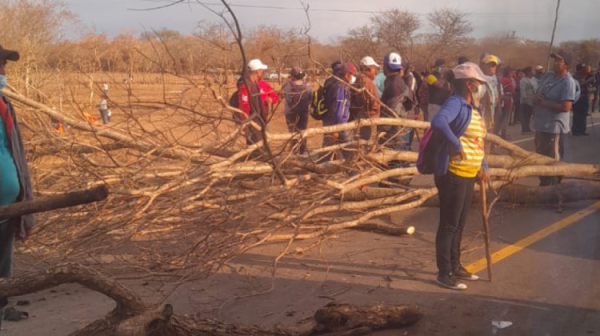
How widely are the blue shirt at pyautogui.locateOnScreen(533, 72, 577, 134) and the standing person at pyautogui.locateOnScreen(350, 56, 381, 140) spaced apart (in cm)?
229

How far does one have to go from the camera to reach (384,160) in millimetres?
6402

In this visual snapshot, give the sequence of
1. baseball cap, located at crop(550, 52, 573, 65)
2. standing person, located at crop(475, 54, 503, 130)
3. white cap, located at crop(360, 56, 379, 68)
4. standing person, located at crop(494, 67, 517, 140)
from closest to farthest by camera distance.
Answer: standing person, located at crop(475, 54, 503, 130), baseball cap, located at crop(550, 52, 573, 65), white cap, located at crop(360, 56, 379, 68), standing person, located at crop(494, 67, 517, 140)

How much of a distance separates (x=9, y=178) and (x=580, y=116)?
46.1 feet

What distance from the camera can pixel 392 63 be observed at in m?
8.50

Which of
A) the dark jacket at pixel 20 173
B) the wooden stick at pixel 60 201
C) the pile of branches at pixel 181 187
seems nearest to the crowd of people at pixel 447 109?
the pile of branches at pixel 181 187

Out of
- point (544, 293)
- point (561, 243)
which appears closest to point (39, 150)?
point (544, 293)

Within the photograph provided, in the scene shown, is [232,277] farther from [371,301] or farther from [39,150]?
[39,150]

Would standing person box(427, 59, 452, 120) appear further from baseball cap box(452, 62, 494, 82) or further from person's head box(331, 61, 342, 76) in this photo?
baseball cap box(452, 62, 494, 82)

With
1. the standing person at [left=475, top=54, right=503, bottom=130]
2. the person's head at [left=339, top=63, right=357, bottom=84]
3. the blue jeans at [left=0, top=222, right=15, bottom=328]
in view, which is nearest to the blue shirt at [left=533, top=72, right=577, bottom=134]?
the standing person at [left=475, top=54, right=503, bottom=130]

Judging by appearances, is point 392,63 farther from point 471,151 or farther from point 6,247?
point 6,247

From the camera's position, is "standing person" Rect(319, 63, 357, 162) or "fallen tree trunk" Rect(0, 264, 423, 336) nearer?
"fallen tree trunk" Rect(0, 264, 423, 336)

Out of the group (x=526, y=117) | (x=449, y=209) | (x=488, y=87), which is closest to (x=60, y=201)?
(x=449, y=209)

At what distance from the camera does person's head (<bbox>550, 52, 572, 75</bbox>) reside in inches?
300

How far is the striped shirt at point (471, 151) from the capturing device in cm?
478
